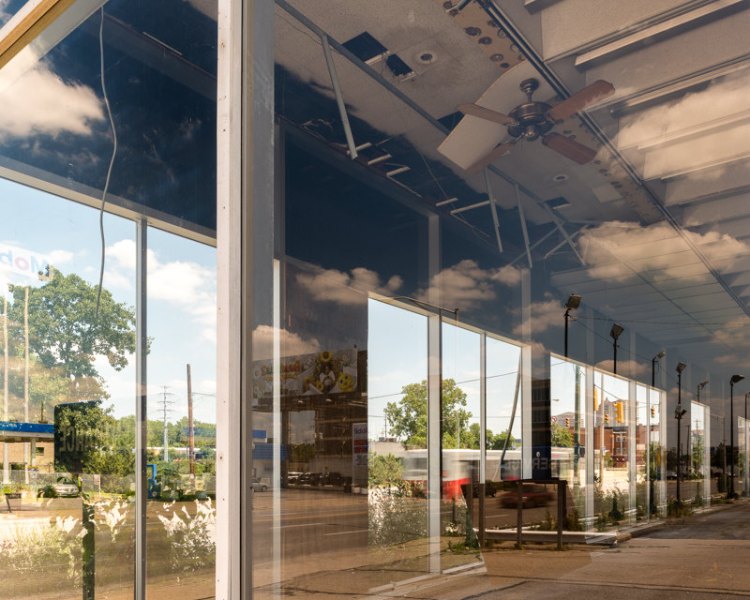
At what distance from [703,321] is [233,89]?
92cm

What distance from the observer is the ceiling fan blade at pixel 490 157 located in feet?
3.82

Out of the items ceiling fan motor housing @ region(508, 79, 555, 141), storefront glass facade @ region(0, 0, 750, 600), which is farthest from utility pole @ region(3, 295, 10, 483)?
ceiling fan motor housing @ region(508, 79, 555, 141)

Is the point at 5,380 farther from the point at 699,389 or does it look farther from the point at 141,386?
the point at 699,389

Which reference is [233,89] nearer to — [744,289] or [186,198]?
[186,198]

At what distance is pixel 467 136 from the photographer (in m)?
1.22

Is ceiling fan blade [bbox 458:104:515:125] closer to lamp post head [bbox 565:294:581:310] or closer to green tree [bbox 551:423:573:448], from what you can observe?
lamp post head [bbox 565:294:581:310]

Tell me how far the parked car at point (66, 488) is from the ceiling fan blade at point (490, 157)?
5.50 ft

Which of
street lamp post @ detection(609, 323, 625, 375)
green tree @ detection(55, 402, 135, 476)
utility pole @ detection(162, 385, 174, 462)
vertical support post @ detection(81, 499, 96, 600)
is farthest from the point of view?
vertical support post @ detection(81, 499, 96, 600)

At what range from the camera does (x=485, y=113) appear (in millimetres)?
1188

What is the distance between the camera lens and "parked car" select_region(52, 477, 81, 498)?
2.24 metres

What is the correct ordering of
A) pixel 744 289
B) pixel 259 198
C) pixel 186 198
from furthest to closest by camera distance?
1. pixel 186 198
2. pixel 259 198
3. pixel 744 289

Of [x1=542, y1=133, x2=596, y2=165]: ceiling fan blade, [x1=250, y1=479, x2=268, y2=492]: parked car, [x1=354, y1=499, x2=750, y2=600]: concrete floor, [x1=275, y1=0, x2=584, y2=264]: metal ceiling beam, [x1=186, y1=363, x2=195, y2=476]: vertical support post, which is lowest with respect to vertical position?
[x1=354, y1=499, x2=750, y2=600]: concrete floor

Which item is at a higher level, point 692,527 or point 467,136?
point 467,136

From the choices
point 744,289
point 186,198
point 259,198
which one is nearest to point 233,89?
point 259,198
